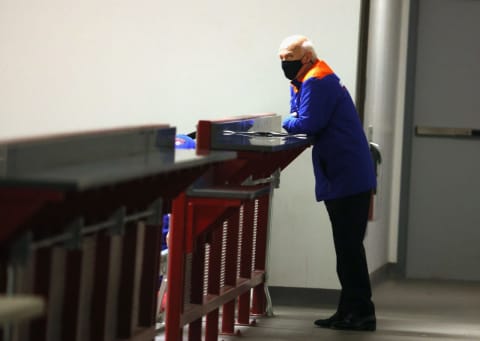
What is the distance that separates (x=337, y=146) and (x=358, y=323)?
38.0 inches

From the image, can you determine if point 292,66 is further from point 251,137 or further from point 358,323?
point 358,323

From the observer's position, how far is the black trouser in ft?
19.5

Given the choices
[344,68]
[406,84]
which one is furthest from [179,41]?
[406,84]

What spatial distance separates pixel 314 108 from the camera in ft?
18.9

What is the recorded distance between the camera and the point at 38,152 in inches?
114

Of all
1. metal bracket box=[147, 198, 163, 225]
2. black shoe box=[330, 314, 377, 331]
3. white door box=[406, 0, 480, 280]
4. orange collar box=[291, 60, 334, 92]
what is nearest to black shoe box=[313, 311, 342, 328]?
black shoe box=[330, 314, 377, 331]

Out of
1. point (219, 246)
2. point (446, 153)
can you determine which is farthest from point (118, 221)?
point (446, 153)

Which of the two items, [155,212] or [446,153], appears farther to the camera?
[446,153]

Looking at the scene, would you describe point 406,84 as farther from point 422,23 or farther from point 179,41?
point 179,41

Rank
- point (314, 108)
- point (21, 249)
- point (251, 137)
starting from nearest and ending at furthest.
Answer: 1. point (21, 249)
2. point (251, 137)
3. point (314, 108)

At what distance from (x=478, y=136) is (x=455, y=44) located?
72 centimetres

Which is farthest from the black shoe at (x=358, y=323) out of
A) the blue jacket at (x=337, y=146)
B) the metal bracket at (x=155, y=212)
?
the metal bracket at (x=155, y=212)

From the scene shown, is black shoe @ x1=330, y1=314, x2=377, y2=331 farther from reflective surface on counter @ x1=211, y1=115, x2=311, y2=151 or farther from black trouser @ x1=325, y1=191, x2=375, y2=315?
reflective surface on counter @ x1=211, y1=115, x2=311, y2=151

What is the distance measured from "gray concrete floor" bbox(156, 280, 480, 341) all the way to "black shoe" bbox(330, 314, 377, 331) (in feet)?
0.18
